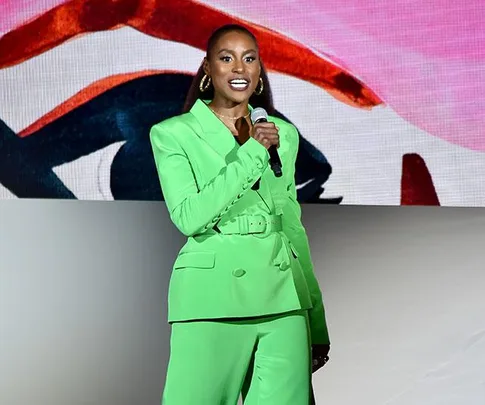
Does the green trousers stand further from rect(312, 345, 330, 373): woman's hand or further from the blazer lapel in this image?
the blazer lapel

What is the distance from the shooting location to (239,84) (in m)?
2.23

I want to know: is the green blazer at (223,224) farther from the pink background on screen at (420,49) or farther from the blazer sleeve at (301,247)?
the pink background on screen at (420,49)

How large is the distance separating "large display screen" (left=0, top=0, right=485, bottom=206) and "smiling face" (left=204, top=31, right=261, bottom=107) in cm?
240

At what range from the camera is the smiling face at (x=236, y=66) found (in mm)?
2221

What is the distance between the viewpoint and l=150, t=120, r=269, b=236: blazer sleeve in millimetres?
2061

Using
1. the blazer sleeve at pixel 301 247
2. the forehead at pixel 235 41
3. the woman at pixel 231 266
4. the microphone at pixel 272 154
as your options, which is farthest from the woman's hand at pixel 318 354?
the forehead at pixel 235 41

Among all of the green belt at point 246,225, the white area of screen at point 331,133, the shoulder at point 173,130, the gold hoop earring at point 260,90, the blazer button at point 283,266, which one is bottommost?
the blazer button at point 283,266

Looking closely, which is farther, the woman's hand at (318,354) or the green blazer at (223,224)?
the woman's hand at (318,354)

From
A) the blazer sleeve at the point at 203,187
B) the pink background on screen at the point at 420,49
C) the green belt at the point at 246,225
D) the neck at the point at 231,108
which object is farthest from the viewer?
the pink background on screen at the point at 420,49

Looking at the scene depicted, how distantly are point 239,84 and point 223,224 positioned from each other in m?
0.29

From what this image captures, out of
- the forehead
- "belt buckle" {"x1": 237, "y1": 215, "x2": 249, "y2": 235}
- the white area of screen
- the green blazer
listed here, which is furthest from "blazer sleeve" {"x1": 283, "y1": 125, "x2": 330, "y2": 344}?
the white area of screen

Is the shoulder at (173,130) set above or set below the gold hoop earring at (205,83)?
below

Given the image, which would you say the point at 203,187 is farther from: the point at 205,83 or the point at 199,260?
the point at 205,83

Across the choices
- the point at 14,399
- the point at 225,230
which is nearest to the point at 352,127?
the point at 14,399
